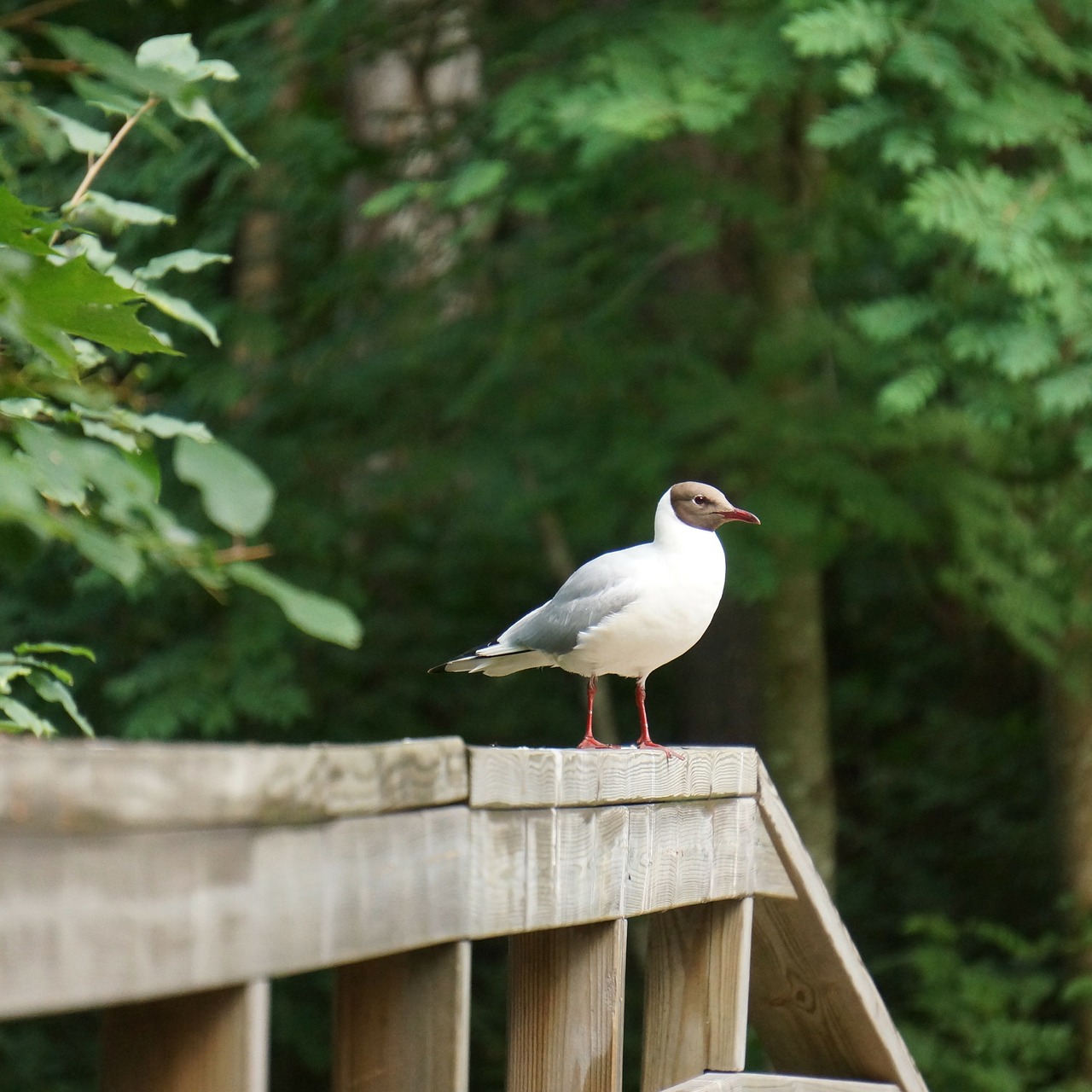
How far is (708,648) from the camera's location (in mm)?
6887

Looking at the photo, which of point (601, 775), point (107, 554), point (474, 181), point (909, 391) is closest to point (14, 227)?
point (107, 554)

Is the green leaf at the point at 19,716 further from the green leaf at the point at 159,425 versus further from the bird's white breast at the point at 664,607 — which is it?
the bird's white breast at the point at 664,607

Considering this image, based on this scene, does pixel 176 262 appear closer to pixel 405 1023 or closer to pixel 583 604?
pixel 405 1023

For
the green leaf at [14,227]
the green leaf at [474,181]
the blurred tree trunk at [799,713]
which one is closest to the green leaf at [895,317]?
the green leaf at [474,181]

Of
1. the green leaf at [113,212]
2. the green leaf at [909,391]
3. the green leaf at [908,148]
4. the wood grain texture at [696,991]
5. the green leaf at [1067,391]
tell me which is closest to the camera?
the green leaf at [113,212]

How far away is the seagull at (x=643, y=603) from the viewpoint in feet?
9.48

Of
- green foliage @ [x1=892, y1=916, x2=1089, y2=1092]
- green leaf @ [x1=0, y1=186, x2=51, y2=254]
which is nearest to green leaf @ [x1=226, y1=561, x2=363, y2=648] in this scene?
green leaf @ [x1=0, y1=186, x2=51, y2=254]

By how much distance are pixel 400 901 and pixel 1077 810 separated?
5.62 m

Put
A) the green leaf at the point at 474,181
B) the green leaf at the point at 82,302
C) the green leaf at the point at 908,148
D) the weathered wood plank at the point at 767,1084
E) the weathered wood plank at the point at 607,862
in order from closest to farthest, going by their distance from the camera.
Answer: the green leaf at the point at 82,302 → the weathered wood plank at the point at 607,862 → the weathered wood plank at the point at 767,1084 → the green leaf at the point at 908,148 → the green leaf at the point at 474,181

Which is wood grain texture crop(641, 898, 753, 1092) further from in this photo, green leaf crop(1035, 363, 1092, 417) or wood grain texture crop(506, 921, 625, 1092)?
green leaf crop(1035, 363, 1092, 417)

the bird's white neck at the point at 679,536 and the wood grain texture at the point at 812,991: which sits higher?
the bird's white neck at the point at 679,536

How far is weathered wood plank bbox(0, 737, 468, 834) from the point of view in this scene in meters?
0.95

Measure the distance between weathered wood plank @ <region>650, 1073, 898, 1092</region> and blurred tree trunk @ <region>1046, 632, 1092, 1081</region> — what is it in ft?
12.4

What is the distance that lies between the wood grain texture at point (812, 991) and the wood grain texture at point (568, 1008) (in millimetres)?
648
